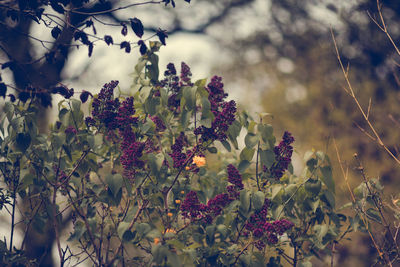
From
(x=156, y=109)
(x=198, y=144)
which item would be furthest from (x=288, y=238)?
(x=156, y=109)

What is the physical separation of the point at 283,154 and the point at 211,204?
0.50 metres

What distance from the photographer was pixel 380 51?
9578 millimetres

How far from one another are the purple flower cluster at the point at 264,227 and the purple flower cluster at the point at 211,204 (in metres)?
0.15

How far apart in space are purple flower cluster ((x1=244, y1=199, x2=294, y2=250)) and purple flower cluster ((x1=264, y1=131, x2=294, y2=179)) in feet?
0.66

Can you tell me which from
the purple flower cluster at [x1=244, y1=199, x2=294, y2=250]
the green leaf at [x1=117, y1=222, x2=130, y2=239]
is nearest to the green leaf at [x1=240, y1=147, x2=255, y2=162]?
the purple flower cluster at [x1=244, y1=199, x2=294, y2=250]

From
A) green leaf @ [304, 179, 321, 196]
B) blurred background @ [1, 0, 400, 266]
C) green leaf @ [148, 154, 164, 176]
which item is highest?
blurred background @ [1, 0, 400, 266]

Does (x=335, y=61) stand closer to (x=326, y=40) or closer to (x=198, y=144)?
(x=326, y=40)

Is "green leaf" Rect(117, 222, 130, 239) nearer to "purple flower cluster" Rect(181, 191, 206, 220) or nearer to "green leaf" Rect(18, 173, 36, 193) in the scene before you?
"purple flower cluster" Rect(181, 191, 206, 220)

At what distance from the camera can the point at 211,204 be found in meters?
2.21

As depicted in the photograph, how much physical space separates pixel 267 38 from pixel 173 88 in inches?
336

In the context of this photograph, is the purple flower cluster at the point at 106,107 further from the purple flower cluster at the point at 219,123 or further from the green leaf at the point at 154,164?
the purple flower cluster at the point at 219,123

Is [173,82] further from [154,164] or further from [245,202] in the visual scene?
[245,202]

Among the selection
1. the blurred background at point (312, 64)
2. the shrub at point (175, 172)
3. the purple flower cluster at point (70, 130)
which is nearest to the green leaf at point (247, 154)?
the shrub at point (175, 172)

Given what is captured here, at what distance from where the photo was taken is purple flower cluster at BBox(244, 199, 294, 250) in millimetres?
2131
